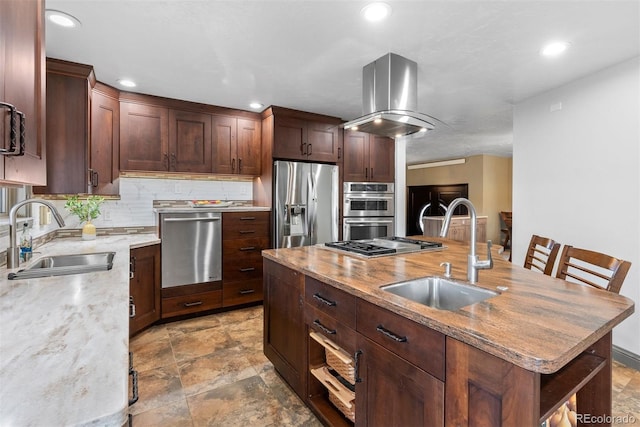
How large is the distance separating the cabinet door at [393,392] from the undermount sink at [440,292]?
11.1 inches

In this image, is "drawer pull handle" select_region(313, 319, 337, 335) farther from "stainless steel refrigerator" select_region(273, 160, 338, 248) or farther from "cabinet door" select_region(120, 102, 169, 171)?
"cabinet door" select_region(120, 102, 169, 171)

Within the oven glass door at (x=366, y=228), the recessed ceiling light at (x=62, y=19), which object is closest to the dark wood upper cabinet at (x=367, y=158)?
the oven glass door at (x=366, y=228)

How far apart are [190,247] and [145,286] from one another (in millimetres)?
539

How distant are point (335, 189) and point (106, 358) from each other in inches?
136

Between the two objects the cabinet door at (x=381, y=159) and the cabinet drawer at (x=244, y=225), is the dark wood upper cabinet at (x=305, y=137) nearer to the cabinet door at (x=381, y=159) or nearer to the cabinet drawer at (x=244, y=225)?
the cabinet door at (x=381, y=159)

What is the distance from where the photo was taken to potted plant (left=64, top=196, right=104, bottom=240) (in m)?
2.82

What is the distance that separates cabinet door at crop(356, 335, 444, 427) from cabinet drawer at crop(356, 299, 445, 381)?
0.03 metres

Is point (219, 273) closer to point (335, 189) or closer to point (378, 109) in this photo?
point (335, 189)

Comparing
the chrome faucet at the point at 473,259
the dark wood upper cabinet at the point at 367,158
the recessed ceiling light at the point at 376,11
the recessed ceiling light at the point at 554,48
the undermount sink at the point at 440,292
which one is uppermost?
the recessed ceiling light at the point at 554,48

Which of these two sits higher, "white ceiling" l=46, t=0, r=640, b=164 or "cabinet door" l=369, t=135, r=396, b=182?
"white ceiling" l=46, t=0, r=640, b=164

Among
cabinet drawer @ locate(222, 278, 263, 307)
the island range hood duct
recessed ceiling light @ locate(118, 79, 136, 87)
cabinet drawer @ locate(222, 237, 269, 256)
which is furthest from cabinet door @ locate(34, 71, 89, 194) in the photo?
the island range hood duct

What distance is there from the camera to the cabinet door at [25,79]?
75 centimetres

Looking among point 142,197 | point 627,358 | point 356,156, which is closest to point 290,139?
point 356,156

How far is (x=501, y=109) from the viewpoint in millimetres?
3697
